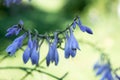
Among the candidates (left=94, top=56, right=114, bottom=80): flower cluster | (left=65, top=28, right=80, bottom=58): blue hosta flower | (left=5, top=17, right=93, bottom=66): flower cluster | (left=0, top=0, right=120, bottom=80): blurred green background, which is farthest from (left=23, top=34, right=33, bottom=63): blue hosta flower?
(left=0, top=0, right=120, bottom=80): blurred green background

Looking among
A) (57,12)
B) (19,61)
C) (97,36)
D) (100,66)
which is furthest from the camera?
(57,12)

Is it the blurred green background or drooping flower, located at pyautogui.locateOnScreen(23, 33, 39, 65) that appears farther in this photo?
the blurred green background

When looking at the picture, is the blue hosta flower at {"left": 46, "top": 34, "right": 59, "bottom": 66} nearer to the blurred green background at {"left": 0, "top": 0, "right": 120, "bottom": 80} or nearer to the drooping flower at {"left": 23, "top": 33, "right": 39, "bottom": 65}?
the drooping flower at {"left": 23, "top": 33, "right": 39, "bottom": 65}

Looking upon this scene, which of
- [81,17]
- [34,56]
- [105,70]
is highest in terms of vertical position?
[81,17]

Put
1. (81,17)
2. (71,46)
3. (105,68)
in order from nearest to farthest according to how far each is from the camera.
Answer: (71,46) → (105,68) → (81,17)

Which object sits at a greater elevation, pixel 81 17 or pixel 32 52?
pixel 81 17

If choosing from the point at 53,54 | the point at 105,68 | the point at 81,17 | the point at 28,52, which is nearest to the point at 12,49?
the point at 28,52

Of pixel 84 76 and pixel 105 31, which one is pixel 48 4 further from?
pixel 84 76

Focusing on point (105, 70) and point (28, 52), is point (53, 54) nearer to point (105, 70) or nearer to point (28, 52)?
point (28, 52)

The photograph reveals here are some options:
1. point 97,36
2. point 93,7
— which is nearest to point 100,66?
point 97,36

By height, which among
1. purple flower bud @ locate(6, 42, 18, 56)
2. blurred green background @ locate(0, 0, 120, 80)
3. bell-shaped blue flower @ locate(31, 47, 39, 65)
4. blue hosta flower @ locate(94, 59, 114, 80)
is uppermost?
blurred green background @ locate(0, 0, 120, 80)

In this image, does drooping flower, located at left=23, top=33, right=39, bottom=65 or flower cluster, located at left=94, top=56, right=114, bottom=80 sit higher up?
flower cluster, located at left=94, top=56, right=114, bottom=80
